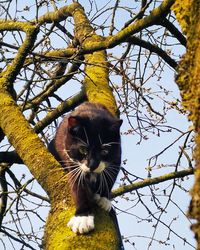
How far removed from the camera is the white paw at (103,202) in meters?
3.22

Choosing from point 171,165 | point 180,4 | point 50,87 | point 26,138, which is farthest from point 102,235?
point 50,87

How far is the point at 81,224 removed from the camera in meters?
2.66

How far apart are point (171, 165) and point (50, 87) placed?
1.59 m

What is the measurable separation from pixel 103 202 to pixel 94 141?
1.66 feet

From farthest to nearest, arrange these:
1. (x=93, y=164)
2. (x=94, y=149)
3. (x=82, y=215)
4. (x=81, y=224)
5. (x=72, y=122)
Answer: (x=72, y=122), (x=94, y=149), (x=93, y=164), (x=82, y=215), (x=81, y=224)

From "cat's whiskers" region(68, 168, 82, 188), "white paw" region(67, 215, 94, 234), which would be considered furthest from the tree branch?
"white paw" region(67, 215, 94, 234)

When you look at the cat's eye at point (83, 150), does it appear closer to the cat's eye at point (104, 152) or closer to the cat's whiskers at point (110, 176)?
the cat's eye at point (104, 152)

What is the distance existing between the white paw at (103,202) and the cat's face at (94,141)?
0.63 feet

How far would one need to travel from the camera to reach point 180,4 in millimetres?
2098

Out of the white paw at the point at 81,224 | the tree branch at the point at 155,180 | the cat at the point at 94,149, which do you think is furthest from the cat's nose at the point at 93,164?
the white paw at the point at 81,224

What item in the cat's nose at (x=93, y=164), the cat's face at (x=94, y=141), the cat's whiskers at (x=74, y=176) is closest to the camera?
the cat's whiskers at (x=74, y=176)

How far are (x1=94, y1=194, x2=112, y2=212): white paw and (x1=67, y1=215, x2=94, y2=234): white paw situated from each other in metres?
0.31

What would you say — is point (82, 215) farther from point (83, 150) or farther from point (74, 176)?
point (83, 150)

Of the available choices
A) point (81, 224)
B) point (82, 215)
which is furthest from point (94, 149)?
point (81, 224)
